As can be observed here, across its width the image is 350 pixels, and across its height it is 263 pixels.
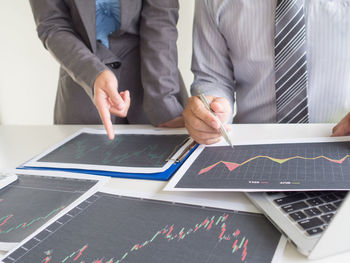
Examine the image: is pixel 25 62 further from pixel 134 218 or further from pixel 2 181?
pixel 134 218

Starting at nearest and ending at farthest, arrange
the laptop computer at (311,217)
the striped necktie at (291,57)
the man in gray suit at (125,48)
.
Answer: the laptop computer at (311,217)
the striped necktie at (291,57)
the man in gray suit at (125,48)

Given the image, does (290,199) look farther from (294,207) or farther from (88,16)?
(88,16)

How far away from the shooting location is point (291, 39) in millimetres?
823

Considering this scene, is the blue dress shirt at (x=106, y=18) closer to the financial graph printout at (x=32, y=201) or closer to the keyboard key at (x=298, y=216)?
the financial graph printout at (x=32, y=201)

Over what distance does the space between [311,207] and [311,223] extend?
37 millimetres

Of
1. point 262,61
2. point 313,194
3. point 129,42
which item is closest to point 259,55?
point 262,61

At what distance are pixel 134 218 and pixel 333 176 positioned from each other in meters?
0.30

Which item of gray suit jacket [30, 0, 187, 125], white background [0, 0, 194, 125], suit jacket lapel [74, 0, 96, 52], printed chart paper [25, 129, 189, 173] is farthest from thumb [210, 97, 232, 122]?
white background [0, 0, 194, 125]

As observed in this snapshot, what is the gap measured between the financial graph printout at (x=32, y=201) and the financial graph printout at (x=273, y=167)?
20 centimetres

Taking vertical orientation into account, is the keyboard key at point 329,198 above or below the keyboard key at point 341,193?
above

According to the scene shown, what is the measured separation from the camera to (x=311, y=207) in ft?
1.44

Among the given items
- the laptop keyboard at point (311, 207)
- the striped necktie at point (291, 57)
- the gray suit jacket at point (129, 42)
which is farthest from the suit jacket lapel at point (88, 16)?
the laptop keyboard at point (311, 207)

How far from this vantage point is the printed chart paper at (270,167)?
492 mm

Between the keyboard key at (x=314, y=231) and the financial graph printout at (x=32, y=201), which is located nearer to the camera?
the keyboard key at (x=314, y=231)
